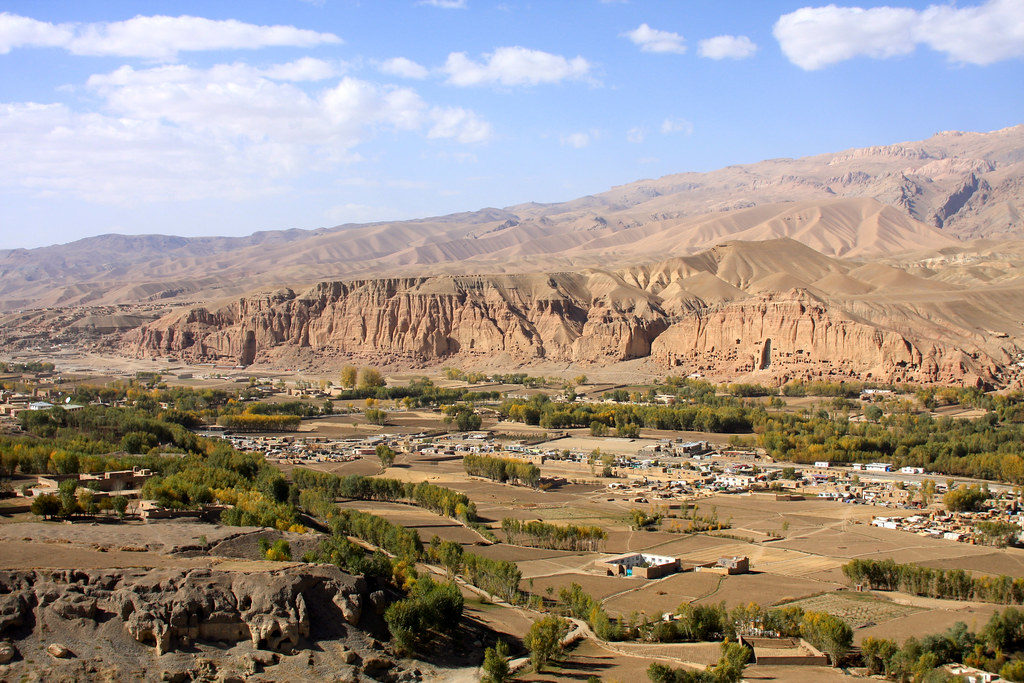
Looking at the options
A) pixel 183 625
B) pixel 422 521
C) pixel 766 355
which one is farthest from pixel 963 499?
pixel 766 355

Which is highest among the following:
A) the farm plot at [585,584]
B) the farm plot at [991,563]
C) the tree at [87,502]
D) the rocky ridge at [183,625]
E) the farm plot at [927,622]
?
the tree at [87,502]

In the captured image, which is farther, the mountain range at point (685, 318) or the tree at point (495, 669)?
the mountain range at point (685, 318)

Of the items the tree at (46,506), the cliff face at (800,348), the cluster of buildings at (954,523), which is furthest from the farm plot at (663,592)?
the cliff face at (800,348)

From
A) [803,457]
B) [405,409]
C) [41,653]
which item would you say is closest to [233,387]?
[405,409]

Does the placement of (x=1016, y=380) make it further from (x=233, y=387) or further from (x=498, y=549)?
(x=233, y=387)

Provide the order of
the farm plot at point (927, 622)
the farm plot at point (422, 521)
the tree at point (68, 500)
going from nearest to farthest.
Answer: the farm plot at point (927, 622) → the tree at point (68, 500) → the farm plot at point (422, 521)

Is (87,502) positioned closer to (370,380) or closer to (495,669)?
(495,669)

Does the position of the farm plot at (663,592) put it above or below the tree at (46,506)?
below

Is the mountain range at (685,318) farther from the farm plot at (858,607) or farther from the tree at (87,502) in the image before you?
the tree at (87,502)
